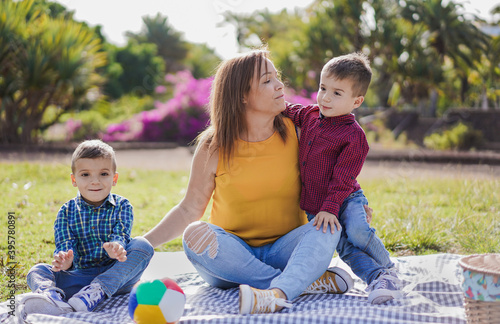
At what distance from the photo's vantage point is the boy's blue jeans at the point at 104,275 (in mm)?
2244

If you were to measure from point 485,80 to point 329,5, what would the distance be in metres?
6.24

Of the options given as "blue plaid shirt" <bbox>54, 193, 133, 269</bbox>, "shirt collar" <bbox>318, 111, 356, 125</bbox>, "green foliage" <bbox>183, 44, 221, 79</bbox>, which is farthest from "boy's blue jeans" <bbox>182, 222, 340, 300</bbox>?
"green foliage" <bbox>183, 44, 221, 79</bbox>

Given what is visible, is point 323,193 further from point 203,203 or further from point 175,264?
point 175,264

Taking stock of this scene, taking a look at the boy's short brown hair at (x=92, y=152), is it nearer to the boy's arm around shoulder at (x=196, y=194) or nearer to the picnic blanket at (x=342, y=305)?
the boy's arm around shoulder at (x=196, y=194)

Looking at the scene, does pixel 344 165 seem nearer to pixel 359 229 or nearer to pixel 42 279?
pixel 359 229

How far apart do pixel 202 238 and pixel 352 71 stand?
105 cm

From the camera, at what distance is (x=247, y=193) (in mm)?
2477

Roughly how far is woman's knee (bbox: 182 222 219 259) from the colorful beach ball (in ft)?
1.18

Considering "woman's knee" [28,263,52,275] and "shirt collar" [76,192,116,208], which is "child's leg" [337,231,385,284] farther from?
"woman's knee" [28,263,52,275]

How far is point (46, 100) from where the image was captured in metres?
11.3

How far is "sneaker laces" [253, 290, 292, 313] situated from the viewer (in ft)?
6.48

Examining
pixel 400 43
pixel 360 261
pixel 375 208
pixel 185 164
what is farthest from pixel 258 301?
pixel 400 43

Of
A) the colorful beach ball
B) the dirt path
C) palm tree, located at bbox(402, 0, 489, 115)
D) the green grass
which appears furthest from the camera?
palm tree, located at bbox(402, 0, 489, 115)

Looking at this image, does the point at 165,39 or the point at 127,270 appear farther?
the point at 165,39
